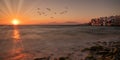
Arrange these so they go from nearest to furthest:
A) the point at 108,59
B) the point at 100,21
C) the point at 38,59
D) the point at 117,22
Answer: the point at 108,59, the point at 38,59, the point at 117,22, the point at 100,21

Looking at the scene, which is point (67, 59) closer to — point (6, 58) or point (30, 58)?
point (30, 58)

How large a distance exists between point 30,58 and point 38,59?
5.15 feet

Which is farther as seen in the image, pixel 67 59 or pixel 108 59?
pixel 67 59

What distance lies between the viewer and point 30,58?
16.8 m

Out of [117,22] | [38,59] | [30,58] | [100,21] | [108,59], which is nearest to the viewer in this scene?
[108,59]

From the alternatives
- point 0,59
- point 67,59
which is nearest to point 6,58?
point 0,59

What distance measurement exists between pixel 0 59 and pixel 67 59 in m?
7.32

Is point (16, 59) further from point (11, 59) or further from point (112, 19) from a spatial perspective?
point (112, 19)

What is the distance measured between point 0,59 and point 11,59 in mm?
1169

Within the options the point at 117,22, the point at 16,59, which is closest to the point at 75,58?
the point at 16,59

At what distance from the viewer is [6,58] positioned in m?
16.8

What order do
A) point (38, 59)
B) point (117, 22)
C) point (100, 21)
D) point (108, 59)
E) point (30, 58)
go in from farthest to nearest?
point (100, 21), point (117, 22), point (30, 58), point (38, 59), point (108, 59)

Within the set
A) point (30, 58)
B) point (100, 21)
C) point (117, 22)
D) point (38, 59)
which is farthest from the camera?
point (100, 21)

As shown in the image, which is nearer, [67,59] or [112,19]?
[67,59]
